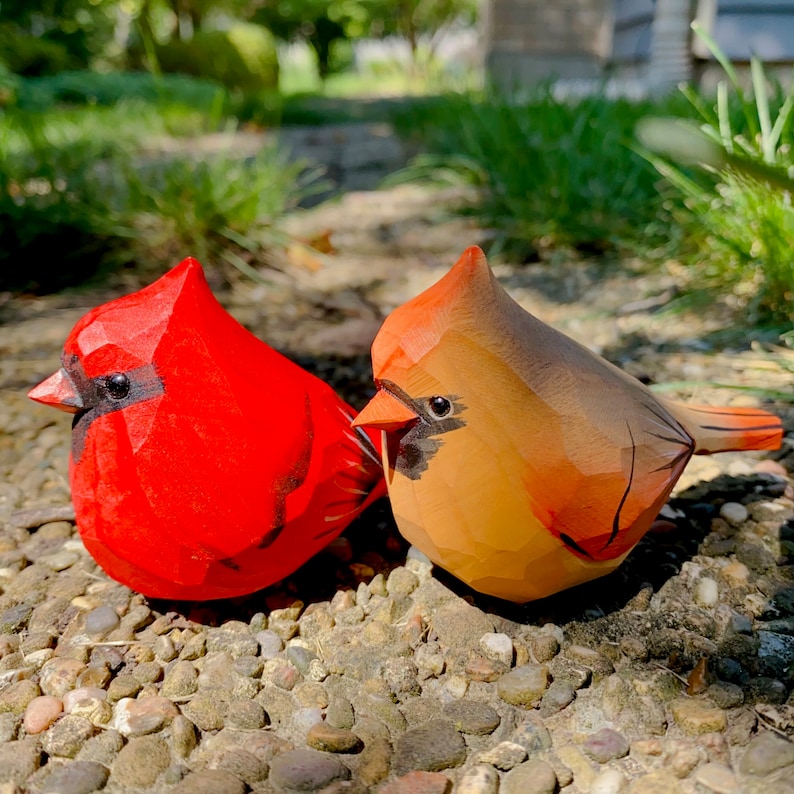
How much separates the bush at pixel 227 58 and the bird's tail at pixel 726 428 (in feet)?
42.8

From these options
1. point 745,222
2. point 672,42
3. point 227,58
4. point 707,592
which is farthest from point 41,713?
point 227,58

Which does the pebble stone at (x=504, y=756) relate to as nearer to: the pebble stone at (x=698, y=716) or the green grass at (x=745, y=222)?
the pebble stone at (x=698, y=716)

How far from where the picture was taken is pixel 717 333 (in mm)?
2590

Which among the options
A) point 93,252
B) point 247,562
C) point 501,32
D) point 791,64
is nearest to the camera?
point 247,562

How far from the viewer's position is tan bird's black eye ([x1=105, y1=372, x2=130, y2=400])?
50.1 inches

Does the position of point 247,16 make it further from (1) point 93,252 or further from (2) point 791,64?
(1) point 93,252

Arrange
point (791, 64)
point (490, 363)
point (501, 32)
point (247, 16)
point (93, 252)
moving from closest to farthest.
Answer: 1. point (490, 363)
2. point (93, 252)
3. point (791, 64)
4. point (501, 32)
5. point (247, 16)

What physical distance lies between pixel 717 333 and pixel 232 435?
6.16 ft

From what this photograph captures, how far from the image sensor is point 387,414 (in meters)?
1.28

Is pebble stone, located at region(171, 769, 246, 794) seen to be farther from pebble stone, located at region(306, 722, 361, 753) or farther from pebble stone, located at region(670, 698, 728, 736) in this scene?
pebble stone, located at region(670, 698, 728, 736)

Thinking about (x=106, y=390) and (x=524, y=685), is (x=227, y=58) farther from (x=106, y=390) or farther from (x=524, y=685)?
(x=524, y=685)

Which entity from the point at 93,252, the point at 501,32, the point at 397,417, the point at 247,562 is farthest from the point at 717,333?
the point at 501,32

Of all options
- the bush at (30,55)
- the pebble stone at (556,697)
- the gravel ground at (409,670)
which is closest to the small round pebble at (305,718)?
the gravel ground at (409,670)

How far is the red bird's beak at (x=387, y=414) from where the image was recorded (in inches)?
50.3
